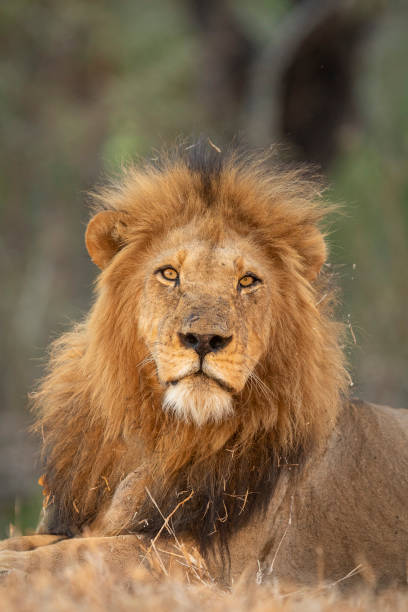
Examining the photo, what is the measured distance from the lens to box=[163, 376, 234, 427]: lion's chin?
4043 millimetres

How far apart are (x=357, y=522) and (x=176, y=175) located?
6.11ft

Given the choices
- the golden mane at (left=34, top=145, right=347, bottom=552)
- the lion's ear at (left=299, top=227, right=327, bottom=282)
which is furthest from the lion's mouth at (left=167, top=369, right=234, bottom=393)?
the lion's ear at (left=299, top=227, right=327, bottom=282)

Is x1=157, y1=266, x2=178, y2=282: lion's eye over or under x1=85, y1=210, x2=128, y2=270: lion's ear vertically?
under

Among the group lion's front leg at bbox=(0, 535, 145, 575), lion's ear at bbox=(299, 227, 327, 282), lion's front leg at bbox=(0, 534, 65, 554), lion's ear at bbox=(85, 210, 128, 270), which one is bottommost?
lion's front leg at bbox=(0, 534, 65, 554)

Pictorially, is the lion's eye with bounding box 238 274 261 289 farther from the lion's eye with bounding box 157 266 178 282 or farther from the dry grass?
the dry grass

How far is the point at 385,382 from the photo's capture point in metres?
12.1

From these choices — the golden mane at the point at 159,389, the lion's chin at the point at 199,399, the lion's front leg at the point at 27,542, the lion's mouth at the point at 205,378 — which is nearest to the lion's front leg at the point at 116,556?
the golden mane at the point at 159,389

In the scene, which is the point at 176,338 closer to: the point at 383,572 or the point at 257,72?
the point at 383,572

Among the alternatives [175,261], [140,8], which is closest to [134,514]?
[175,261]

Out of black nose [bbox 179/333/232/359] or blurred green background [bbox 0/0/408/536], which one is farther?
blurred green background [bbox 0/0/408/536]

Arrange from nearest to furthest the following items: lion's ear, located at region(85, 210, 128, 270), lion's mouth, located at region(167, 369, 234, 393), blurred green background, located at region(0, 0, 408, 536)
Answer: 1. lion's mouth, located at region(167, 369, 234, 393)
2. lion's ear, located at region(85, 210, 128, 270)
3. blurred green background, located at region(0, 0, 408, 536)

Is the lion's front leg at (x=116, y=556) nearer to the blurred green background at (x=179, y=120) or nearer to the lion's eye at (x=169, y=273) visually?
the lion's eye at (x=169, y=273)

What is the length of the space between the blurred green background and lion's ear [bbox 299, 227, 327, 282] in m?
5.80

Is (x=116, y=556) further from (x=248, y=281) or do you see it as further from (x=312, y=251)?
(x=312, y=251)
